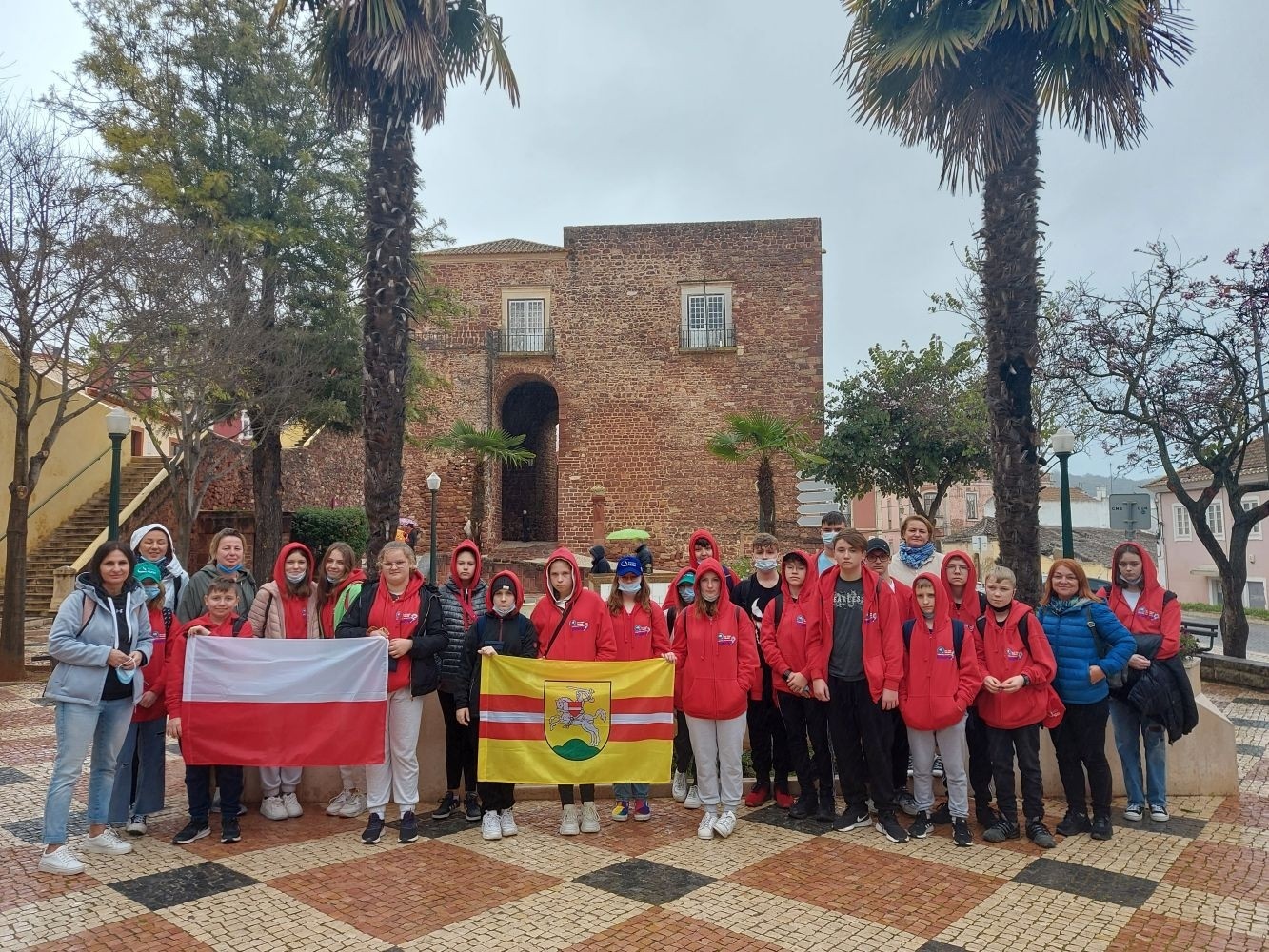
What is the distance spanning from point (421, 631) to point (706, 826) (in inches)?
87.3

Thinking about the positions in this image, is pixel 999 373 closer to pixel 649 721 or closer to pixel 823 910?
pixel 649 721

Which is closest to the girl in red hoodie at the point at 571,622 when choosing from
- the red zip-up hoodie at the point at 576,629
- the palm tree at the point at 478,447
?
the red zip-up hoodie at the point at 576,629

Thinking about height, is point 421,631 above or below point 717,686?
above

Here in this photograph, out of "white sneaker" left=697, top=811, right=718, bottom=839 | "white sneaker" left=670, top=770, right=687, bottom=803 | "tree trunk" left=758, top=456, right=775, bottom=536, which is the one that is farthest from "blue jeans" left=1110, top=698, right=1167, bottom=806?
"tree trunk" left=758, top=456, right=775, bottom=536

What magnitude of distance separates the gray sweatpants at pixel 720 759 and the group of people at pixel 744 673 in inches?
0.6

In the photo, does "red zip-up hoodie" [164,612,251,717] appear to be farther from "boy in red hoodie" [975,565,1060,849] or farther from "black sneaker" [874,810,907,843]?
"boy in red hoodie" [975,565,1060,849]

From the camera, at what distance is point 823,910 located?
14.1 ft

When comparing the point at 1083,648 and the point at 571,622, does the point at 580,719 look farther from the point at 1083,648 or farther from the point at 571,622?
the point at 1083,648

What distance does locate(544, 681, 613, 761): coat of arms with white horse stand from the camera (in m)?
5.73

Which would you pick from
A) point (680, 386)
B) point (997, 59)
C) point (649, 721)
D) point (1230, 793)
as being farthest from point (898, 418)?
point (649, 721)

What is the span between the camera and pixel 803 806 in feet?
19.1

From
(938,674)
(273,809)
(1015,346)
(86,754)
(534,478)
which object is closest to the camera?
(86,754)

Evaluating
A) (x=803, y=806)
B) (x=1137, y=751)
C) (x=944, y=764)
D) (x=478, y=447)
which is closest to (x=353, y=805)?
(x=803, y=806)

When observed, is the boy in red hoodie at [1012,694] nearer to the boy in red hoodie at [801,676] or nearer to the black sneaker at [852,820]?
the black sneaker at [852,820]
